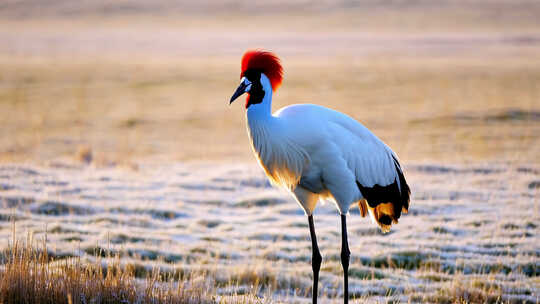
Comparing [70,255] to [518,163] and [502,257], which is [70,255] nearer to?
[502,257]

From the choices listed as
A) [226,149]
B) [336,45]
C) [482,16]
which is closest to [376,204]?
[226,149]

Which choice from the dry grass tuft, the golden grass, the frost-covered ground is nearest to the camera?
the dry grass tuft

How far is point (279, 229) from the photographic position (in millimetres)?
9875

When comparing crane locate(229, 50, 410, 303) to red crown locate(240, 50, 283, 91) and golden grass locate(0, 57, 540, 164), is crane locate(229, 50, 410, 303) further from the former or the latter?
golden grass locate(0, 57, 540, 164)

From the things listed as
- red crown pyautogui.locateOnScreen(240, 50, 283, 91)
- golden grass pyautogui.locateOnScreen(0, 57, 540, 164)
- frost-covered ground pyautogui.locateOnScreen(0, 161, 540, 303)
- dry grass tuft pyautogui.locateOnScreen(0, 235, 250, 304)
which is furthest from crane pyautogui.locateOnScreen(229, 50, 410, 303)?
golden grass pyautogui.locateOnScreen(0, 57, 540, 164)

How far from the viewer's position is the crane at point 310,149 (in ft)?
19.7

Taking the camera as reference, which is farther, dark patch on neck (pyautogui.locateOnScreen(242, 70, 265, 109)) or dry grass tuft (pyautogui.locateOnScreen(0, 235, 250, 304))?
dark patch on neck (pyautogui.locateOnScreen(242, 70, 265, 109))

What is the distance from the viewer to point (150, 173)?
45.0ft

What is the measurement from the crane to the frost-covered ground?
3.58 ft

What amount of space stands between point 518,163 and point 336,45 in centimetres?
5154

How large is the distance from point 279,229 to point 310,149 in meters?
3.80

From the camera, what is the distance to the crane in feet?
19.7

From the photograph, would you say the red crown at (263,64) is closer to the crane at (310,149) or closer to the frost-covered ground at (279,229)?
the crane at (310,149)

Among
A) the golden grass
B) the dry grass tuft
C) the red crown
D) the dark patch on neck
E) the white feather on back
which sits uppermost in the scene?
the golden grass
